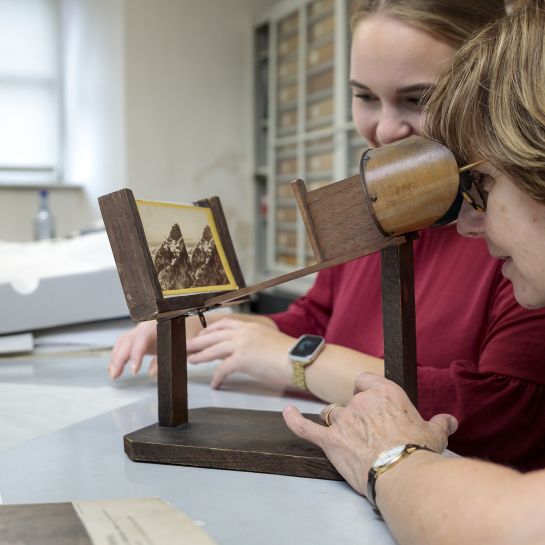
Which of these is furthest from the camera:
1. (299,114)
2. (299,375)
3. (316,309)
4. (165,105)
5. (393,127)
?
(165,105)

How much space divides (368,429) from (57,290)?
111cm

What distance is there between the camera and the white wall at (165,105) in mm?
3873

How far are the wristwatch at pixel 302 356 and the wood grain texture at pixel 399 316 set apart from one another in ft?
0.97

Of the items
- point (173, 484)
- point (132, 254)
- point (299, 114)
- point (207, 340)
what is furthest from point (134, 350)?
point (299, 114)

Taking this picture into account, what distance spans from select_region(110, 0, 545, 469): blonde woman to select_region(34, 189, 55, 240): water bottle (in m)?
2.83

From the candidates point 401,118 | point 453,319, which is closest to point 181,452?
point 453,319

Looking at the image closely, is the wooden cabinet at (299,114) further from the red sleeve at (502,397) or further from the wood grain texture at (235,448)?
the wood grain texture at (235,448)

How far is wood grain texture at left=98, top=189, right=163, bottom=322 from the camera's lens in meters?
0.83

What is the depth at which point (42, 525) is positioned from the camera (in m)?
0.58

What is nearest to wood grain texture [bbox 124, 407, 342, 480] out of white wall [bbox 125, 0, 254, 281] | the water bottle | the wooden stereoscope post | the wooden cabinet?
the wooden stereoscope post

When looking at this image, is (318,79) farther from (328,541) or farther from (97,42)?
(328,541)

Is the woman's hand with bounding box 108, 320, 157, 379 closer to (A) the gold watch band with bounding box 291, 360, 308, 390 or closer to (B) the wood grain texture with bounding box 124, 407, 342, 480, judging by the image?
(A) the gold watch band with bounding box 291, 360, 308, 390

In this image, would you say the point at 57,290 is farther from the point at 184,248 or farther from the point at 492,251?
the point at 492,251

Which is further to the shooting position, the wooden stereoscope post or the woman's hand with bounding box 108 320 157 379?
the woman's hand with bounding box 108 320 157 379
